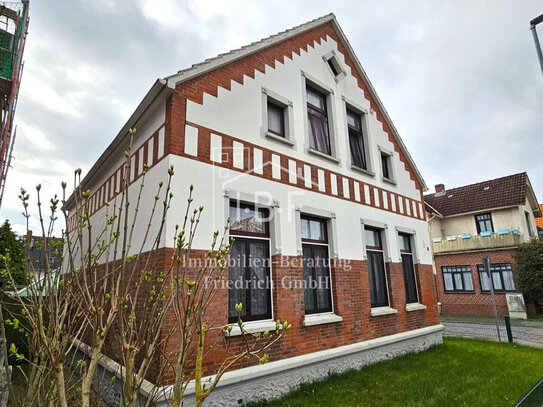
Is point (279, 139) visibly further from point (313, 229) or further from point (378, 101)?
point (378, 101)

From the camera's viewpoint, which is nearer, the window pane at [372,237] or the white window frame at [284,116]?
the white window frame at [284,116]

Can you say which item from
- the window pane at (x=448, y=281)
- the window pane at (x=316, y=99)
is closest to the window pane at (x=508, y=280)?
the window pane at (x=448, y=281)

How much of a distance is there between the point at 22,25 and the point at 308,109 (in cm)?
883

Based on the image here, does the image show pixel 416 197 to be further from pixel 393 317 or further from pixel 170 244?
pixel 170 244

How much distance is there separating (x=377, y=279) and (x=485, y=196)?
18.5 meters

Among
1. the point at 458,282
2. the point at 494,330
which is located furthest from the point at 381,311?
the point at 458,282

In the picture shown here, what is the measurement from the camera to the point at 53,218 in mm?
2195

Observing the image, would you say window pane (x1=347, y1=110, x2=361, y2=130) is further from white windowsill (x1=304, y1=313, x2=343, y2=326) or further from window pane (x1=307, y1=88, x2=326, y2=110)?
white windowsill (x1=304, y1=313, x2=343, y2=326)

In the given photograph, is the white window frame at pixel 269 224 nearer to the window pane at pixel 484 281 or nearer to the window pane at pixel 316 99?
the window pane at pixel 316 99

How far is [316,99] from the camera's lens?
860 centimetres

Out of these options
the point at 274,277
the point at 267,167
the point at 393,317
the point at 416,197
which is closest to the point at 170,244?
the point at 274,277

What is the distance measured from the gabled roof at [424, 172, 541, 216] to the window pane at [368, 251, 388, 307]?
16.9 metres

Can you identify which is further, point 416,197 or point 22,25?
point 416,197

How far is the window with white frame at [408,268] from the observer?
9.63 metres
